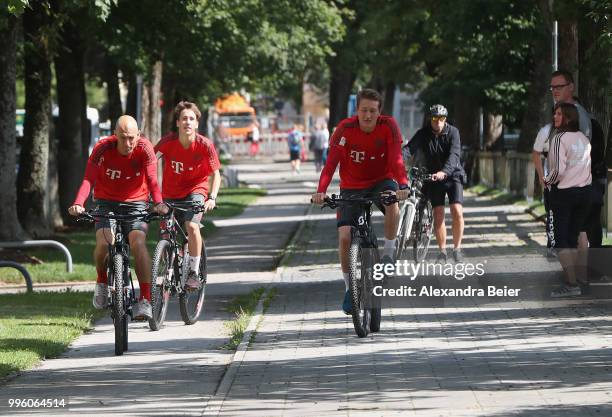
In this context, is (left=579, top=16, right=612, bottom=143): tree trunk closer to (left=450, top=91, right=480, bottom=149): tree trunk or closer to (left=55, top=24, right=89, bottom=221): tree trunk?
(left=55, top=24, right=89, bottom=221): tree trunk

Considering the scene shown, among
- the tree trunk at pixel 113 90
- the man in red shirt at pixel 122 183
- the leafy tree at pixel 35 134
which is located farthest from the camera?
the tree trunk at pixel 113 90

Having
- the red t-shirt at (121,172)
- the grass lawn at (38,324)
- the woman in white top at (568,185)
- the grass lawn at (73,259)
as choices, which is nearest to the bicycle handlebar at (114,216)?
the red t-shirt at (121,172)

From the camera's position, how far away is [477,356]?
1045 cm

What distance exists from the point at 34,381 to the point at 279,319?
3564mm

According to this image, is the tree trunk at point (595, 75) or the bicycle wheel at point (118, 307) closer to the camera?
the bicycle wheel at point (118, 307)

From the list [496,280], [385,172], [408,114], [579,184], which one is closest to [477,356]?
[385,172]

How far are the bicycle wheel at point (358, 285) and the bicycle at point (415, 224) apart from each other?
5821mm

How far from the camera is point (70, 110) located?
93.1 ft

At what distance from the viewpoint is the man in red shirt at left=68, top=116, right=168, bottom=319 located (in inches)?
465

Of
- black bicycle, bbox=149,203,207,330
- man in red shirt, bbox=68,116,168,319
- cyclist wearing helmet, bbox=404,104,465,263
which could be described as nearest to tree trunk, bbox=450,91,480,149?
cyclist wearing helmet, bbox=404,104,465,263

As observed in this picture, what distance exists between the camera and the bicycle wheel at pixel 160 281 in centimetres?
1249

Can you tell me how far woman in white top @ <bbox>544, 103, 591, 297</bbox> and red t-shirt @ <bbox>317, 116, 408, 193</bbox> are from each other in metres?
2.31

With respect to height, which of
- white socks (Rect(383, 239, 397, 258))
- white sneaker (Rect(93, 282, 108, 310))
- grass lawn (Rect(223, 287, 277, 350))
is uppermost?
white socks (Rect(383, 239, 397, 258))

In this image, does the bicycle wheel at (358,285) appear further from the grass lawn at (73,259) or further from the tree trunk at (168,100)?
the tree trunk at (168,100)
